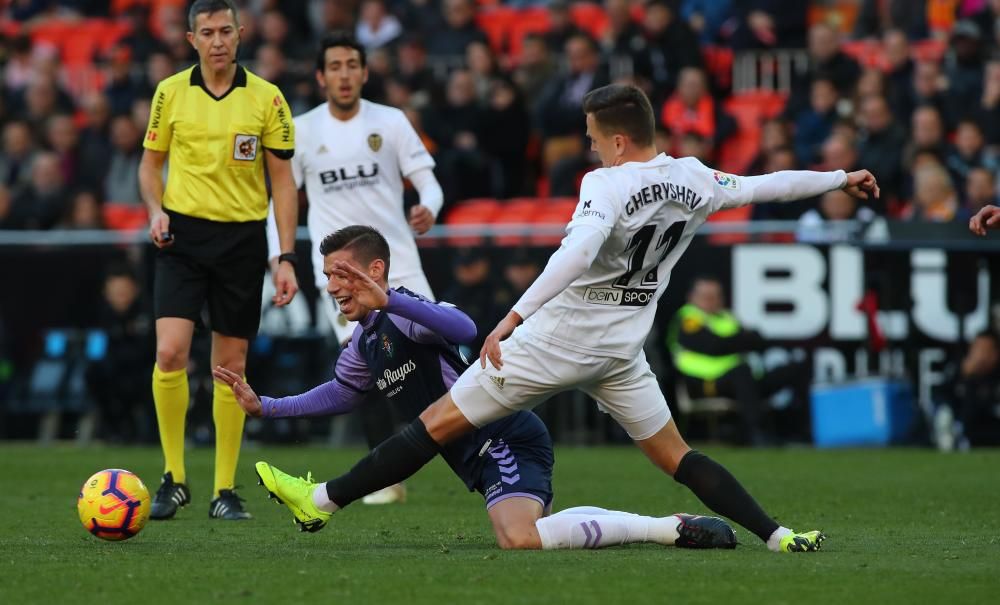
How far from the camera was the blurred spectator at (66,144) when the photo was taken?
1891 centimetres

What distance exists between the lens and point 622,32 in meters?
17.9

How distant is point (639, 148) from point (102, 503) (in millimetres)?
2668

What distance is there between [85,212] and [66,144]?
2725mm

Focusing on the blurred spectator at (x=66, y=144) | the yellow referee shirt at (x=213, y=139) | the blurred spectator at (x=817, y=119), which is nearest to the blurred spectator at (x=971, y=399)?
the blurred spectator at (x=817, y=119)

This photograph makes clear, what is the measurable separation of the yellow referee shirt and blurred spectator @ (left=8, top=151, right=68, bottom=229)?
8.91m

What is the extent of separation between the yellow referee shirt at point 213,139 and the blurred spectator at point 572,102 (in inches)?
335

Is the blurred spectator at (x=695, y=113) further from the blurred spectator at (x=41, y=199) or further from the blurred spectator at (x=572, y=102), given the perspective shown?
the blurred spectator at (x=41, y=199)

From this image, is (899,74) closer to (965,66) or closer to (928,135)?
(965,66)

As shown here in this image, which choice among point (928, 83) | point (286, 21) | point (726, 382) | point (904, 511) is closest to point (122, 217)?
point (286, 21)

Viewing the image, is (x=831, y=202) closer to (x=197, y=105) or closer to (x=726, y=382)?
(x=726, y=382)

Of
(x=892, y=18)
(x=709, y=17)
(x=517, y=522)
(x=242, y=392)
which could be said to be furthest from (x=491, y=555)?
(x=892, y=18)

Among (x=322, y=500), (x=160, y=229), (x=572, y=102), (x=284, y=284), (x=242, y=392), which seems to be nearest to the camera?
(x=242, y=392)

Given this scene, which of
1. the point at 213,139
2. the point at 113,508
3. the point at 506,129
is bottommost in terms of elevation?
the point at 113,508

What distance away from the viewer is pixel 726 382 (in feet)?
46.6
